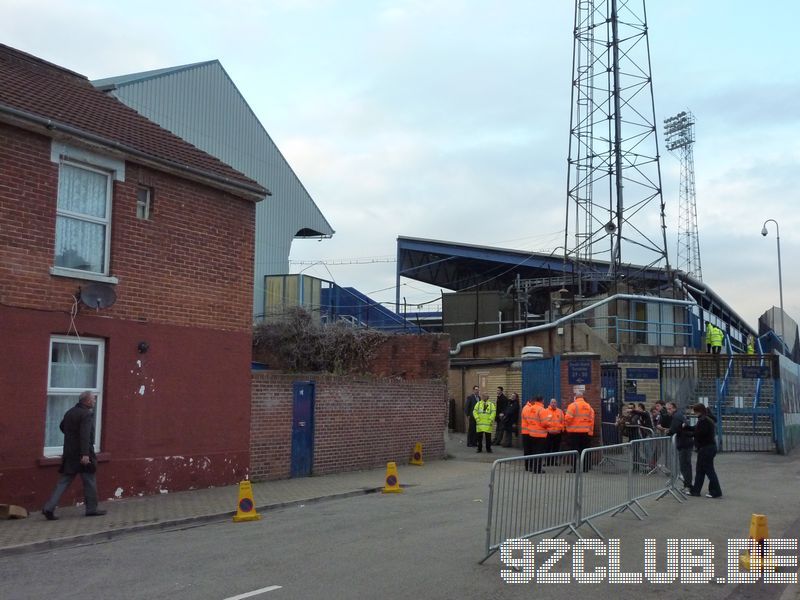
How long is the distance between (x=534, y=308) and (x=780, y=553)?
31.9m

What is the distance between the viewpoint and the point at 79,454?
1084cm

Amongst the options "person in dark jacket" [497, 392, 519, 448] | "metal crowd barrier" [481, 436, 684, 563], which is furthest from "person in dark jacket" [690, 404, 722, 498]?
"person in dark jacket" [497, 392, 519, 448]

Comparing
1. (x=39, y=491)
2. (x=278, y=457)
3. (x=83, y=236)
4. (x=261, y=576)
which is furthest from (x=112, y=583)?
(x=278, y=457)

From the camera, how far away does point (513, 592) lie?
7059mm

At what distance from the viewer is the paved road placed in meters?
7.22

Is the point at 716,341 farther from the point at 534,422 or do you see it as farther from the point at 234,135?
the point at 234,135

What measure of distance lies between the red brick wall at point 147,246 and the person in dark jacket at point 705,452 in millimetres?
8101

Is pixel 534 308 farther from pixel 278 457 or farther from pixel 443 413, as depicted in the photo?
pixel 278 457

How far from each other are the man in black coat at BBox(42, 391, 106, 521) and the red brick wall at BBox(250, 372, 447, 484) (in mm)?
4077

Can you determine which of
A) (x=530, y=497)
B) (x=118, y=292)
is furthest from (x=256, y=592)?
(x=118, y=292)

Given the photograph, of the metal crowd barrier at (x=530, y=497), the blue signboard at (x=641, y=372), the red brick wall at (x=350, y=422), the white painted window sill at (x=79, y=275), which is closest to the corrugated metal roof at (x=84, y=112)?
the white painted window sill at (x=79, y=275)

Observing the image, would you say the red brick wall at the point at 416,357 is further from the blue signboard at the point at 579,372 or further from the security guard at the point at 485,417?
the blue signboard at the point at 579,372

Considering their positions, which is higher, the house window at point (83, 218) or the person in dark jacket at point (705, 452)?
the house window at point (83, 218)

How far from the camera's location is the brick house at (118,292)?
11.4m
